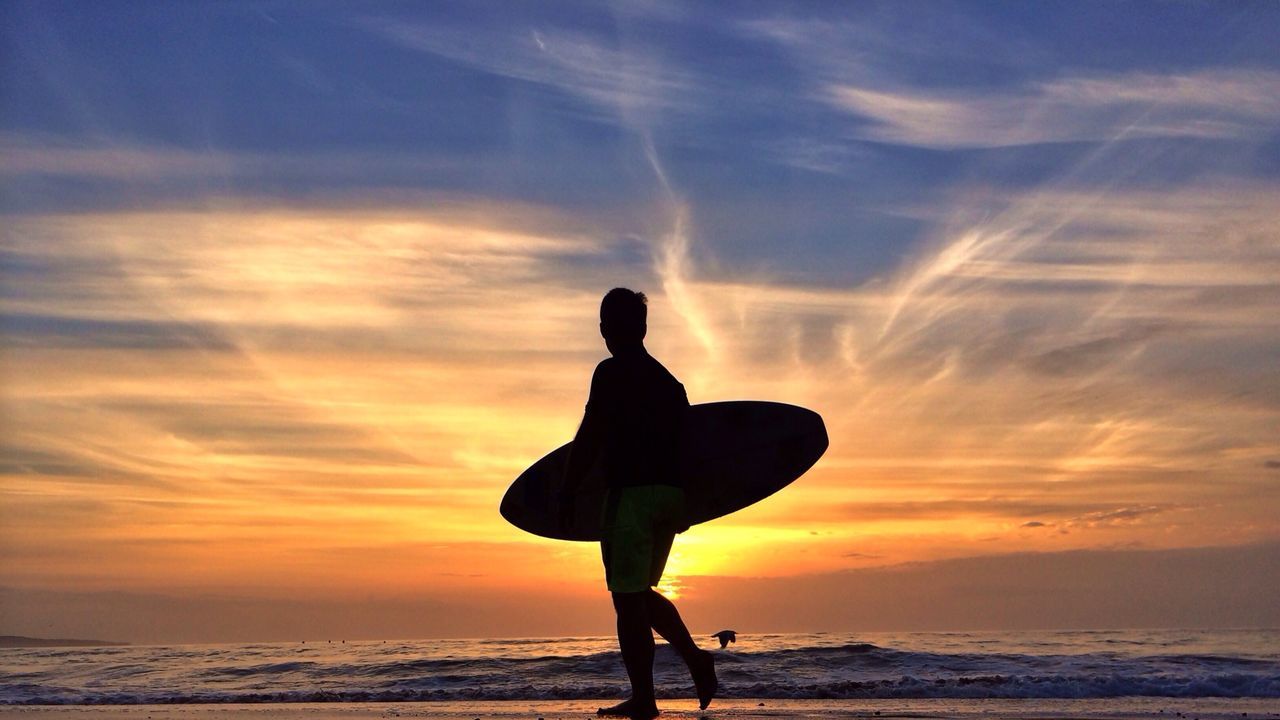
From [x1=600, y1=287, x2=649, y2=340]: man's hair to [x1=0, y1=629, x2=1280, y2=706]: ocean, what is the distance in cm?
706

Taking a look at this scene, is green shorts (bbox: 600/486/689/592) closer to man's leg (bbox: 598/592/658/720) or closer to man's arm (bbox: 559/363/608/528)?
man's leg (bbox: 598/592/658/720)

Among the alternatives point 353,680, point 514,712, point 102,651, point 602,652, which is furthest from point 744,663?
point 102,651

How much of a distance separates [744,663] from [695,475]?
36.2 feet

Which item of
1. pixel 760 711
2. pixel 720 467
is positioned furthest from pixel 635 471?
pixel 760 711

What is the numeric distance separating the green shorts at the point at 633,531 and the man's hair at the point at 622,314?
819mm

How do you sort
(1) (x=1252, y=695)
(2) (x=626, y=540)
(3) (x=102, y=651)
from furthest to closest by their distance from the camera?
(3) (x=102, y=651) → (1) (x=1252, y=695) → (2) (x=626, y=540)

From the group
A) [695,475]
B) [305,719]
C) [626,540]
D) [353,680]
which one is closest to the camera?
[626,540]

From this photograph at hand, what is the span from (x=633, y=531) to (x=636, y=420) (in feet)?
1.80

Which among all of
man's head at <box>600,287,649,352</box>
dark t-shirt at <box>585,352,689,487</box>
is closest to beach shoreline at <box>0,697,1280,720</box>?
dark t-shirt at <box>585,352,689,487</box>

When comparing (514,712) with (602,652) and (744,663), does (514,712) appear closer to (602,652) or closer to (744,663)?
(744,663)

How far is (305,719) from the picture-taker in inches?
335

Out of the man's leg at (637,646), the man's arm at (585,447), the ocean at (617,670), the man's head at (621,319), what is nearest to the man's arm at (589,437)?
the man's arm at (585,447)

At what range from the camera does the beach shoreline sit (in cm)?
777

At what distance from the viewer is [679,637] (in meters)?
5.75
